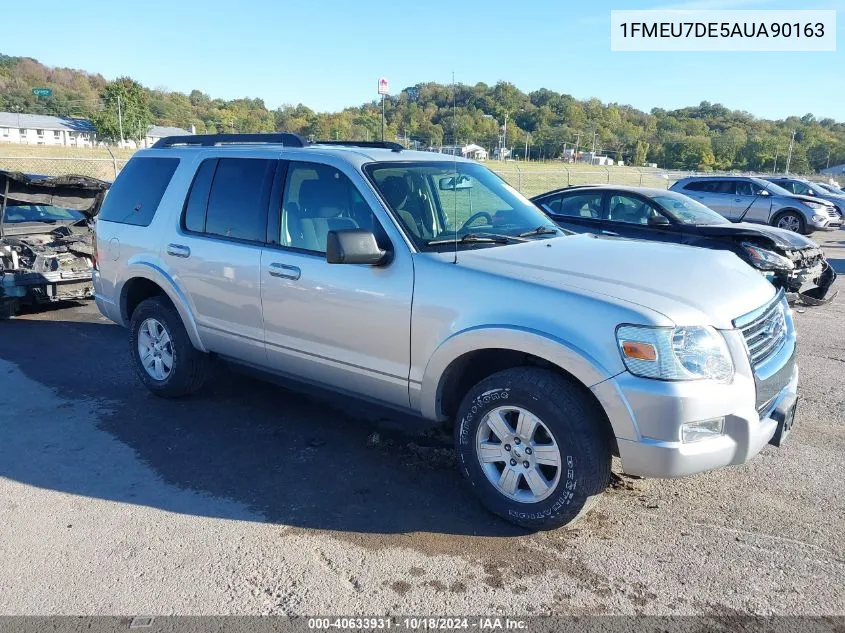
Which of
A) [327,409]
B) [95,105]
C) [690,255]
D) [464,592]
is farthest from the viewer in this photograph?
[95,105]

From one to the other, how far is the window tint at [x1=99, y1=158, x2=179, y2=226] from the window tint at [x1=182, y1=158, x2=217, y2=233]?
366 millimetres

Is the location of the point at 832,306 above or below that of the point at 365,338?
below

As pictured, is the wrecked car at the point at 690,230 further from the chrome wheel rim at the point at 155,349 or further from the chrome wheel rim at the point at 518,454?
the chrome wheel rim at the point at 518,454

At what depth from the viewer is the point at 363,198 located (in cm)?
414

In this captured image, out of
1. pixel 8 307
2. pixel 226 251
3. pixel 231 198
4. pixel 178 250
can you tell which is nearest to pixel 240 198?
pixel 231 198

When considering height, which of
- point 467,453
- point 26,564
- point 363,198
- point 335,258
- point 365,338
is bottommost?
point 26,564

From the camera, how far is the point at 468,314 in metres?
3.56

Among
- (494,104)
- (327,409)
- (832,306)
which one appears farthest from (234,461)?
(832,306)

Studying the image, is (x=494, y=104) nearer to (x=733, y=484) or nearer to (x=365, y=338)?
(x=365, y=338)

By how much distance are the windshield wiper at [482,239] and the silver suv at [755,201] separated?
1559cm

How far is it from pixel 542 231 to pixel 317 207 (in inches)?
58.9

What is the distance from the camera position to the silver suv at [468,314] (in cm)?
313

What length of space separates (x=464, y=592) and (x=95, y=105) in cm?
9942

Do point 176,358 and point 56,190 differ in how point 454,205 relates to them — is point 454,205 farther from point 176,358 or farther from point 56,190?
point 56,190
